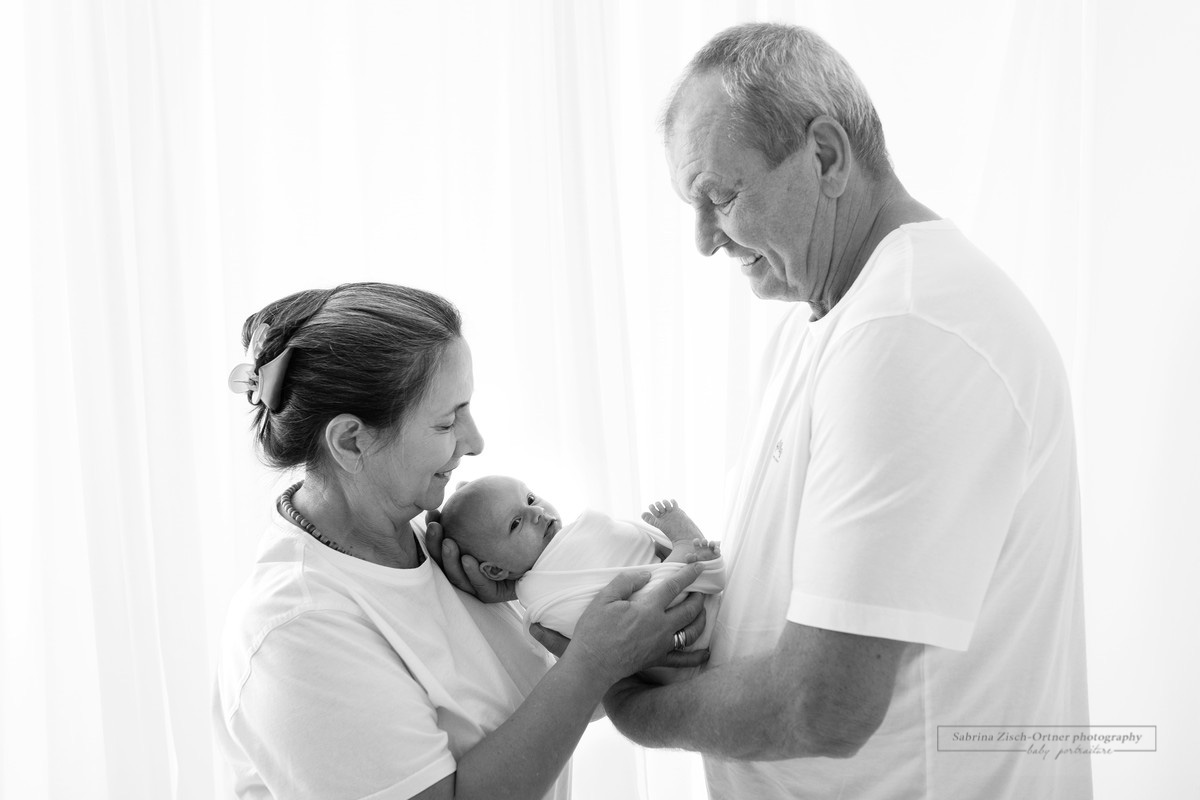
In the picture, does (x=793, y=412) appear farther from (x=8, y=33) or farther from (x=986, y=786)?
(x=8, y=33)

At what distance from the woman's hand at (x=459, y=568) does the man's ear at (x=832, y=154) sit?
84cm

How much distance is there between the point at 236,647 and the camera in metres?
1.35

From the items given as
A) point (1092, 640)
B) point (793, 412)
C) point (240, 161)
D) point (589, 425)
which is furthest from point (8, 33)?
point (1092, 640)

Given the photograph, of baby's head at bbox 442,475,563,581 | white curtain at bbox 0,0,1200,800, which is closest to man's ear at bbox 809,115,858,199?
baby's head at bbox 442,475,563,581

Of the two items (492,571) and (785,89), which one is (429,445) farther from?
(785,89)

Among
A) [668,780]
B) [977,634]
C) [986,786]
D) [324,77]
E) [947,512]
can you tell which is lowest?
[668,780]

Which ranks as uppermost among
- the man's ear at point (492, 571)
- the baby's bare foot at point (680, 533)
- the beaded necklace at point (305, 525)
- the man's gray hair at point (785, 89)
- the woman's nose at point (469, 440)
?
the man's gray hair at point (785, 89)

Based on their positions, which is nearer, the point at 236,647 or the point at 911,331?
the point at 911,331

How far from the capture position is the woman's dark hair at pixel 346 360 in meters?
1.44

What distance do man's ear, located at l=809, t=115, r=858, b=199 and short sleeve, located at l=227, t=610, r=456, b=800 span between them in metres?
0.94

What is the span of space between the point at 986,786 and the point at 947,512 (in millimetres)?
464

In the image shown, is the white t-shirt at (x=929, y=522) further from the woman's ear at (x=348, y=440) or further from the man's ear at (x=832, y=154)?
the woman's ear at (x=348, y=440)

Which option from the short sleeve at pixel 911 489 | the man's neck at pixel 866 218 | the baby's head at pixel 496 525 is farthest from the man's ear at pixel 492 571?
the man's neck at pixel 866 218

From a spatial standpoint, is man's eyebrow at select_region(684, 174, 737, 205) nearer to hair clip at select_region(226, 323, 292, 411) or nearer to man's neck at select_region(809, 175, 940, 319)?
man's neck at select_region(809, 175, 940, 319)
